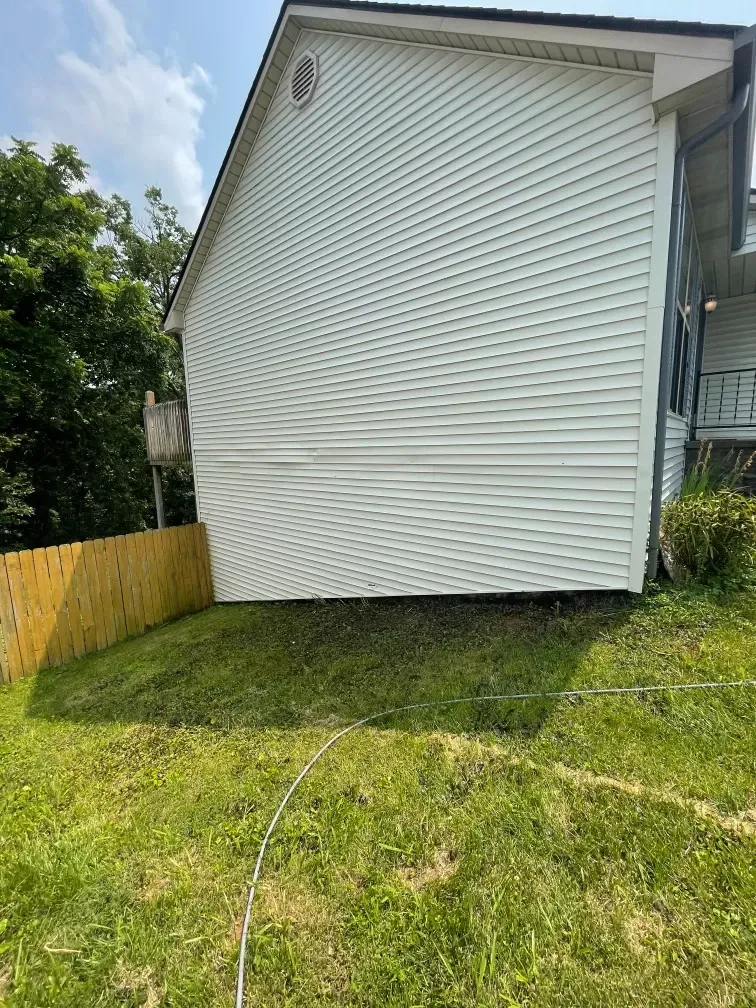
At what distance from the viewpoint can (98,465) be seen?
601 inches

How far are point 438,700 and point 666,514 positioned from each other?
9.75 ft

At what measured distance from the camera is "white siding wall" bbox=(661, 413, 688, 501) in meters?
4.73

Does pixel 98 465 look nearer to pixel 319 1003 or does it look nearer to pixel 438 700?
pixel 438 700

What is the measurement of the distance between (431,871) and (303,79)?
8144 mm

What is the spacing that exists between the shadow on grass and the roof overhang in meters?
4.10

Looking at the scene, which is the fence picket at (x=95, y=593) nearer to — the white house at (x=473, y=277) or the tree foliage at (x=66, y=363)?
the white house at (x=473, y=277)

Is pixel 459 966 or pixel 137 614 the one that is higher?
pixel 459 966

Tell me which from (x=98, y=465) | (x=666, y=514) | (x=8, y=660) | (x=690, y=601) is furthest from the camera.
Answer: (x=98, y=465)

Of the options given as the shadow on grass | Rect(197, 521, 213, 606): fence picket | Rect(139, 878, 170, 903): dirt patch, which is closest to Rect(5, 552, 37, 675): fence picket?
the shadow on grass

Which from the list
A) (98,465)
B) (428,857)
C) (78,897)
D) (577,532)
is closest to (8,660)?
(78,897)

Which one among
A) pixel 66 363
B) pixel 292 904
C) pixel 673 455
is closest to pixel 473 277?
pixel 673 455

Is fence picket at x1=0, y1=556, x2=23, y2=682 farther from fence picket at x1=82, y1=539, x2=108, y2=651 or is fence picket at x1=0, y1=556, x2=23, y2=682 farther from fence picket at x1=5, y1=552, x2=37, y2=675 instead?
fence picket at x1=82, y1=539, x2=108, y2=651

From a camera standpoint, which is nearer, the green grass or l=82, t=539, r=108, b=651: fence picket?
the green grass

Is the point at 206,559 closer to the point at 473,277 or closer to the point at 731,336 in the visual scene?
the point at 473,277
